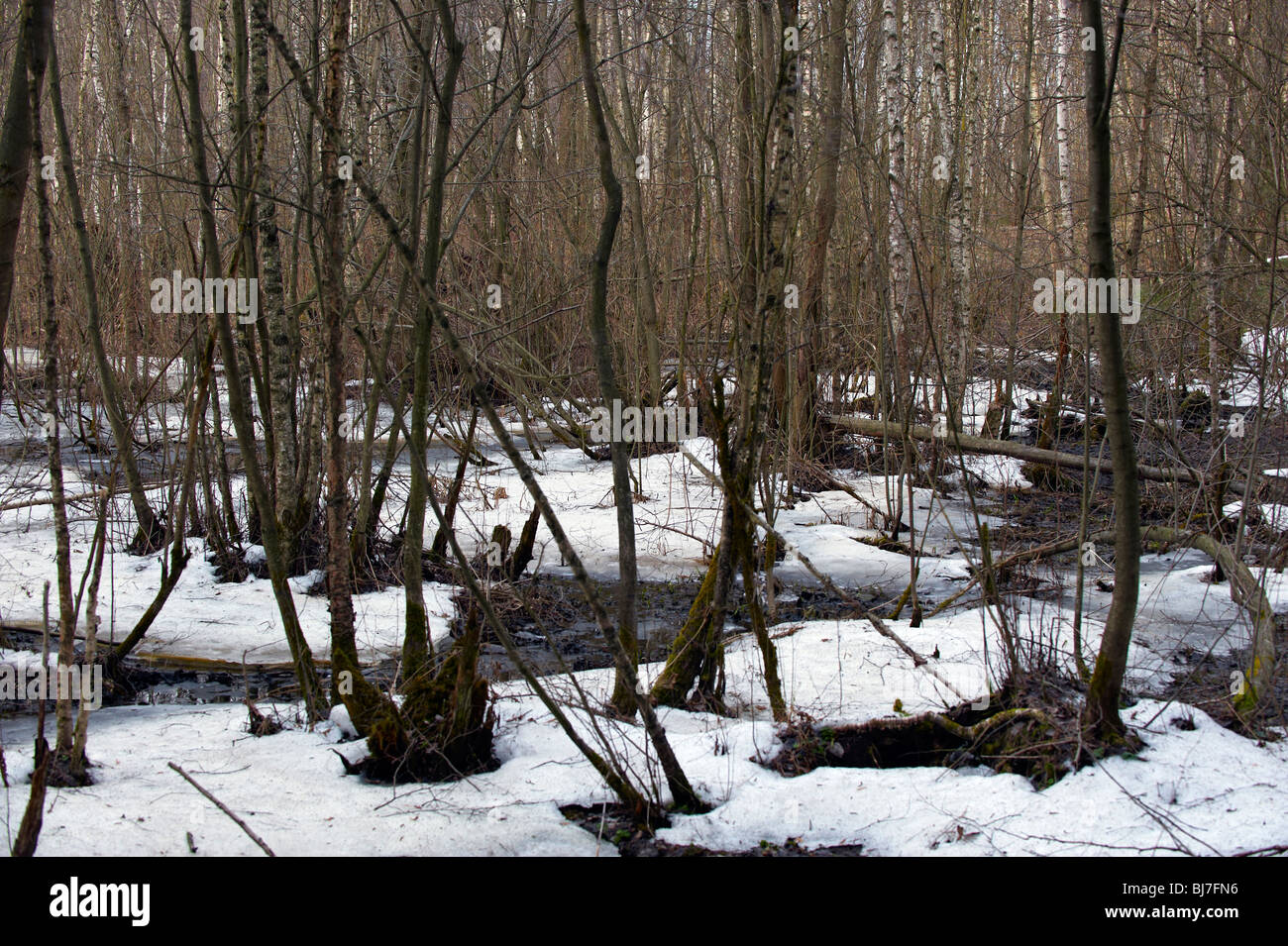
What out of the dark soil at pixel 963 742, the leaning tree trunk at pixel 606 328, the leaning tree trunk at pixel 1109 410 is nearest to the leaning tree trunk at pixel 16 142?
the leaning tree trunk at pixel 606 328

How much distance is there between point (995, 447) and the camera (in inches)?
352

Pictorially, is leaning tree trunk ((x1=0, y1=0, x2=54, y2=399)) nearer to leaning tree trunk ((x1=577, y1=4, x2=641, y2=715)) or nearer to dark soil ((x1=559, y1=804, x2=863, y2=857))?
leaning tree trunk ((x1=577, y1=4, x2=641, y2=715))

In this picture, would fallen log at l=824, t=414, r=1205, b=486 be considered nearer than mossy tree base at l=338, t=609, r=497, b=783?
No

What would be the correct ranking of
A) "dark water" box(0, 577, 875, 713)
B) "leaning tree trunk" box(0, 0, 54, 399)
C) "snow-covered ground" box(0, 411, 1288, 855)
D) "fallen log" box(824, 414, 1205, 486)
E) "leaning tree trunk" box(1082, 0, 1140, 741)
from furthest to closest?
"fallen log" box(824, 414, 1205, 486) < "dark water" box(0, 577, 875, 713) < "leaning tree trunk" box(1082, 0, 1140, 741) < "snow-covered ground" box(0, 411, 1288, 855) < "leaning tree trunk" box(0, 0, 54, 399)

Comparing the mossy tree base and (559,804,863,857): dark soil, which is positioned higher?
the mossy tree base

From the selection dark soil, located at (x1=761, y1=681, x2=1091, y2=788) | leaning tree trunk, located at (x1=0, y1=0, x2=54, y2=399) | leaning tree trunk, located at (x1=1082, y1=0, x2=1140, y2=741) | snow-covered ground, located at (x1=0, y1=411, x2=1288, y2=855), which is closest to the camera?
leaning tree trunk, located at (x1=0, y1=0, x2=54, y2=399)

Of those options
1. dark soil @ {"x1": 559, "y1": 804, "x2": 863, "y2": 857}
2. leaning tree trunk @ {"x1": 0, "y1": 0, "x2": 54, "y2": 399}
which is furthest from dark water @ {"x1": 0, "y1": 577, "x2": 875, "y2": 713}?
leaning tree trunk @ {"x1": 0, "y1": 0, "x2": 54, "y2": 399}

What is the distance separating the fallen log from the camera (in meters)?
7.55

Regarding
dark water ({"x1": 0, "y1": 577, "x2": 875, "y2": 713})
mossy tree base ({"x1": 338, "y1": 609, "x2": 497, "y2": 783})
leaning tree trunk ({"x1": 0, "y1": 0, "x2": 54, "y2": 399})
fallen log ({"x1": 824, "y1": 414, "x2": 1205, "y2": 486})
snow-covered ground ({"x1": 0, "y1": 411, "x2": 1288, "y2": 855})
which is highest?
leaning tree trunk ({"x1": 0, "y1": 0, "x2": 54, "y2": 399})

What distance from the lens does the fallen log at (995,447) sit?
7551mm

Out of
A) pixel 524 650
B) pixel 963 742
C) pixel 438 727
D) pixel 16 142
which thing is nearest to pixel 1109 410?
pixel 963 742

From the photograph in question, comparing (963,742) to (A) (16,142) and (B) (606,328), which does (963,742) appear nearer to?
(B) (606,328)
